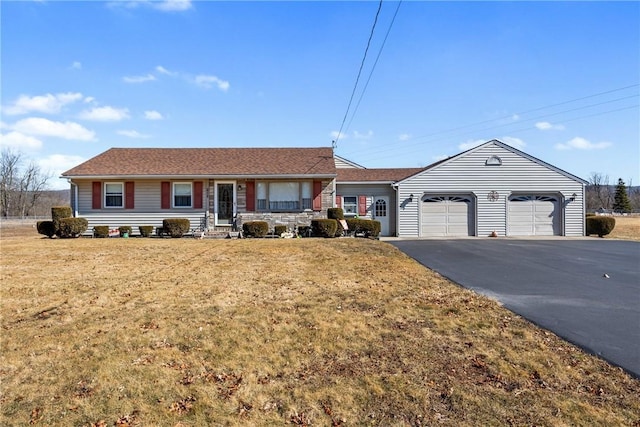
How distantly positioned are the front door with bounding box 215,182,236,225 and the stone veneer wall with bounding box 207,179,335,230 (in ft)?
0.81

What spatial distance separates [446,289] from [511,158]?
1588 centimetres

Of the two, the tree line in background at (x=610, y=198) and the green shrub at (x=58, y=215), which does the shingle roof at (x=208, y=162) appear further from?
the tree line in background at (x=610, y=198)

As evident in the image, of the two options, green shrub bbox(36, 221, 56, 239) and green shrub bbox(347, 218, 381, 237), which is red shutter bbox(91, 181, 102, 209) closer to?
green shrub bbox(36, 221, 56, 239)

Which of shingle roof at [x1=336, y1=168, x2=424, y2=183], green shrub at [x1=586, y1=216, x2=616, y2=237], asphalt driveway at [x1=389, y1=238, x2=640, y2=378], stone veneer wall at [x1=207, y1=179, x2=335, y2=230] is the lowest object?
asphalt driveway at [x1=389, y1=238, x2=640, y2=378]

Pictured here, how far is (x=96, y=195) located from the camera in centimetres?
1823

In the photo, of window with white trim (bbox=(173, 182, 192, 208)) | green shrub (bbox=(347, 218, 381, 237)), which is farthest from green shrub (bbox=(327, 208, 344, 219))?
window with white trim (bbox=(173, 182, 192, 208))

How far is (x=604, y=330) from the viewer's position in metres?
4.52

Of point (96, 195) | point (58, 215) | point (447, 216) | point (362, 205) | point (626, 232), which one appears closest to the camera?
point (58, 215)

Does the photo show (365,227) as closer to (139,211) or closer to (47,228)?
(139,211)

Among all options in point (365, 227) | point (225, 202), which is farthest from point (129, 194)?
point (365, 227)

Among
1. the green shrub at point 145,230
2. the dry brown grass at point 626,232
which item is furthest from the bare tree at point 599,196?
the green shrub at point 145,230

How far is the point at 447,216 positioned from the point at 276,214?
933 centimetres

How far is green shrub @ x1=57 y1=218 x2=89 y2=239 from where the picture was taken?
1620cm

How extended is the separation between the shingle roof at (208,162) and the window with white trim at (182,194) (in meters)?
0.74
